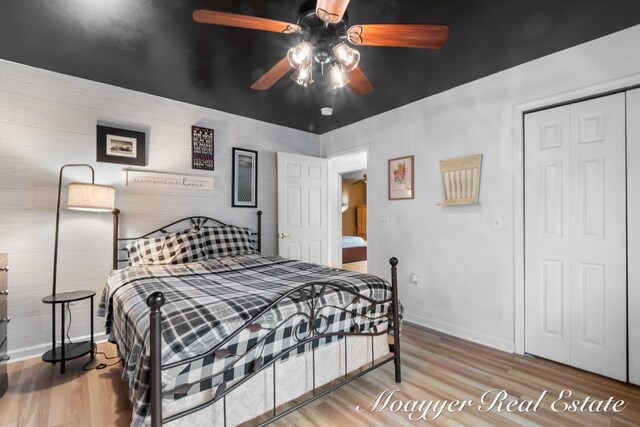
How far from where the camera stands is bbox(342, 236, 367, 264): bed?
7051 mm

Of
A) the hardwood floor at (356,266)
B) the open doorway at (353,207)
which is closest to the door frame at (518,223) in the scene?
the hardwood floor at (356,266)

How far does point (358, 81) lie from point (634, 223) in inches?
85.6

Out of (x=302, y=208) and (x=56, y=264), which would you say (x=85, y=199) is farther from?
(x=302, y=208)

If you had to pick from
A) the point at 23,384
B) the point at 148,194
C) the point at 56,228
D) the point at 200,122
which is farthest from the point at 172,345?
the point at 200,122

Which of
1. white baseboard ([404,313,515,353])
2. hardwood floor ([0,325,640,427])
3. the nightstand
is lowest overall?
hardwood floor ([0,325,640,427])

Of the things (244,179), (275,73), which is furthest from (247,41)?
(244,179)

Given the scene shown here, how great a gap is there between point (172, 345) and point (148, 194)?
93.7 inches

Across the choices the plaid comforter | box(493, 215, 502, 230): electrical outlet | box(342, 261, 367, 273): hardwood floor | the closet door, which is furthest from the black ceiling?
box(342, 261, 367, 273): hardwood floor

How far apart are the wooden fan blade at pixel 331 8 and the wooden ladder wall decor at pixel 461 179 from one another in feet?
6.91

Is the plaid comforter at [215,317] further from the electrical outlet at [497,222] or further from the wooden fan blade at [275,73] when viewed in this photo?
the wooden fan blade at [275,73]

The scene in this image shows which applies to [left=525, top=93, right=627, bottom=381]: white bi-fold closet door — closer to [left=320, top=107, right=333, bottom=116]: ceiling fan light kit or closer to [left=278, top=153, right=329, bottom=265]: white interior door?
[left=320, top=107, right=333, bottom=116]: ceiling fan light kit

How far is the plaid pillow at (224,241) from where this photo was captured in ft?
10.4

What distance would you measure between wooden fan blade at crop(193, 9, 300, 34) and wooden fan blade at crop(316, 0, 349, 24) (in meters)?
0.31

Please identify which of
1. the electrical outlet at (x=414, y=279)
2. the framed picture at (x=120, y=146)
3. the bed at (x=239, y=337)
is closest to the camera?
the bed at (x=239, y=337)
